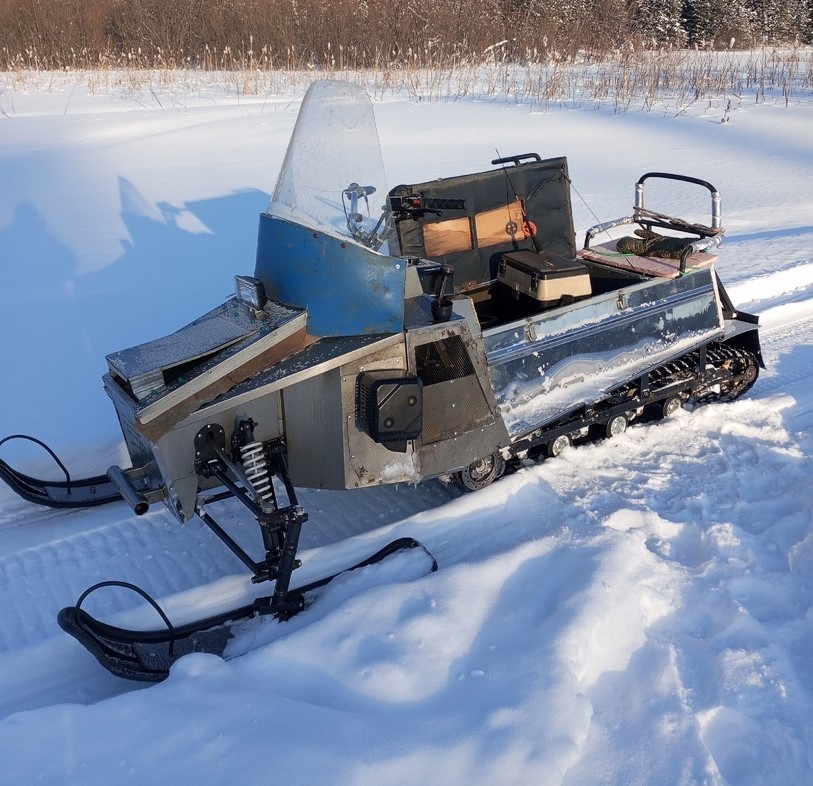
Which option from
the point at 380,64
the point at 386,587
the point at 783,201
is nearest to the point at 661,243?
the point at 386,587

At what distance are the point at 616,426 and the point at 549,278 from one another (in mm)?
938

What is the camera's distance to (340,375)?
3492mm

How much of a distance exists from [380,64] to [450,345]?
1259 centimetres

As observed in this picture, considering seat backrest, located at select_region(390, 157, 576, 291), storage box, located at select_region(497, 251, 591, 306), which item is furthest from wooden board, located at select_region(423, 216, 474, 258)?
storage box, located at select_region(497, 251, 591, 306)

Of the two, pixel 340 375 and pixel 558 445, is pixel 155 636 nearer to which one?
pixel 340 375

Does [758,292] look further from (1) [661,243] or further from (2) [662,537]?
(2) [662,537]

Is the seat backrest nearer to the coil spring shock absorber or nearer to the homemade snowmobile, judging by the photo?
the homemade snowmobile

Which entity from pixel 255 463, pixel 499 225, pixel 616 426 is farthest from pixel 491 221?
pixel 255 463


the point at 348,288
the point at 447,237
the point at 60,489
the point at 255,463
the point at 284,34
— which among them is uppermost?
the point at 284,34

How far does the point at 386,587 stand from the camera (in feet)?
10.7

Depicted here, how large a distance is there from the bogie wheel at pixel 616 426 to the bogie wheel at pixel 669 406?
29cm

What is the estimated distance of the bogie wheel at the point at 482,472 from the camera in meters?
4.16

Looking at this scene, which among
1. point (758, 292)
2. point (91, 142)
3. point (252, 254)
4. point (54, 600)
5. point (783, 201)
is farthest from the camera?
point (91, 142)

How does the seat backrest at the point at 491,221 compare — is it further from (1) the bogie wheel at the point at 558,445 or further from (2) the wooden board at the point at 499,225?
(1) the bogie wheel at the point at 558,445
